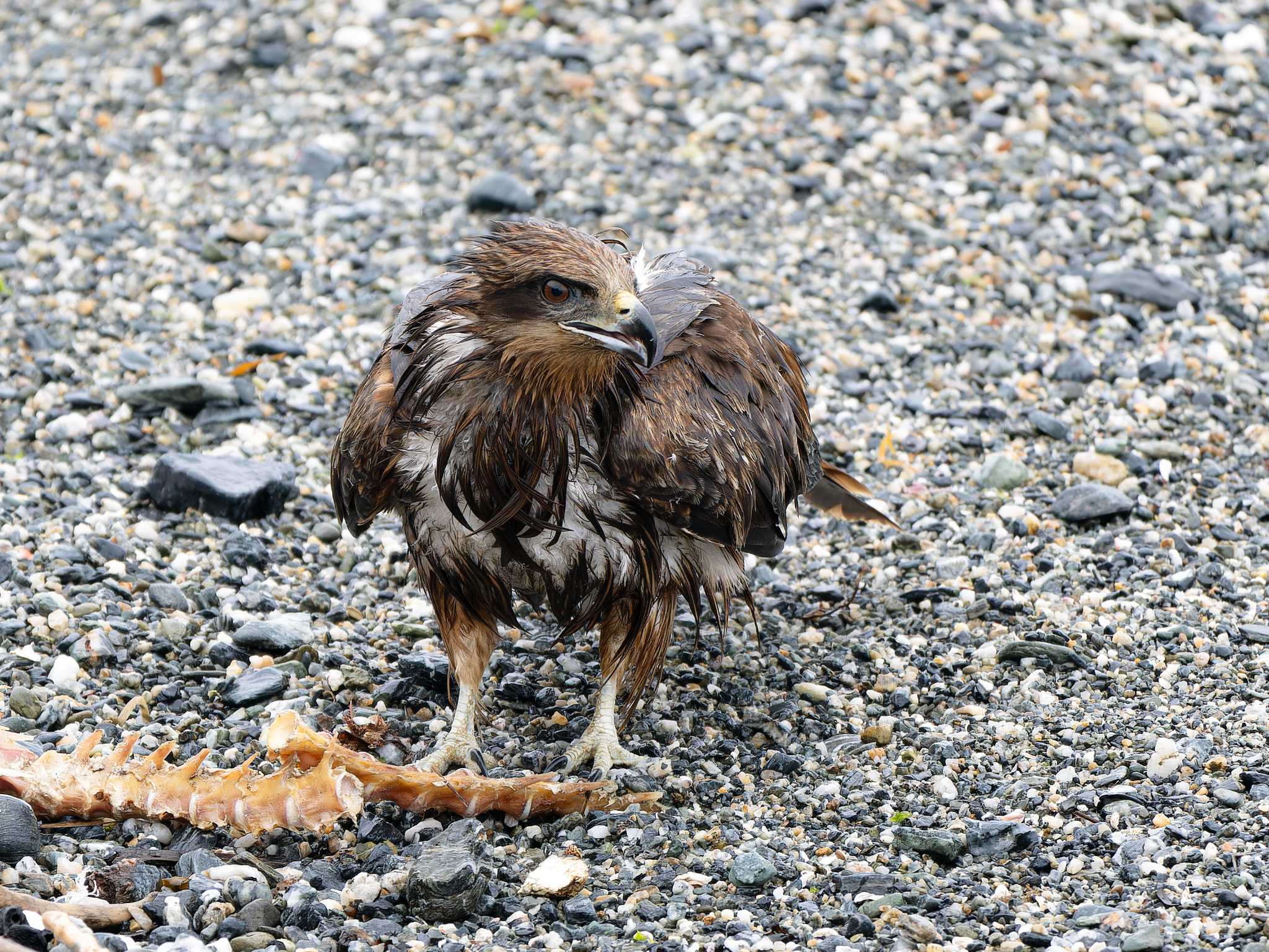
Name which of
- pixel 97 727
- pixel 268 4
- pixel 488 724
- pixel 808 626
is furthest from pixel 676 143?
pixel 97 727

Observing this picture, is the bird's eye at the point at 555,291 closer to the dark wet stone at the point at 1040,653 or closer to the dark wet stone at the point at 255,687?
the dark wet stone at the point at 255,687

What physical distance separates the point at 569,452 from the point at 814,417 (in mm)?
2653

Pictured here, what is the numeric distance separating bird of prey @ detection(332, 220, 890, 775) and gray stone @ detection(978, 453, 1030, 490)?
62.4 inches

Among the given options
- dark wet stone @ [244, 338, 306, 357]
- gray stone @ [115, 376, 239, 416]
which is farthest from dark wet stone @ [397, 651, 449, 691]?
dark wet stone @ [244, 338, 306, 357]

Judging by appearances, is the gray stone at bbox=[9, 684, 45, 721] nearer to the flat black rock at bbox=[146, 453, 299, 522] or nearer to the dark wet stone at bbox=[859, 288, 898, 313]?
the flat black rock at bbox=[146, 453, 299, 522]

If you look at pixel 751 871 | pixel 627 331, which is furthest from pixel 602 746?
pixel 627 331

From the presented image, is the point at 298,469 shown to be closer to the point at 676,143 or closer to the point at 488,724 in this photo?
the point at 488,724

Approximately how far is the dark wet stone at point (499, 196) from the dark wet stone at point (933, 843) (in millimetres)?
4659

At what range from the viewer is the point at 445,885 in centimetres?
385

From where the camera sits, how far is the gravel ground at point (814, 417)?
4.08 meters

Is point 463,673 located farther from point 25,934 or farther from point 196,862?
point 25,934

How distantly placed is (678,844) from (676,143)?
515 centimetres

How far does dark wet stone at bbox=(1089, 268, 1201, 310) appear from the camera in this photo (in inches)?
289

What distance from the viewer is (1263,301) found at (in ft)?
24.2
